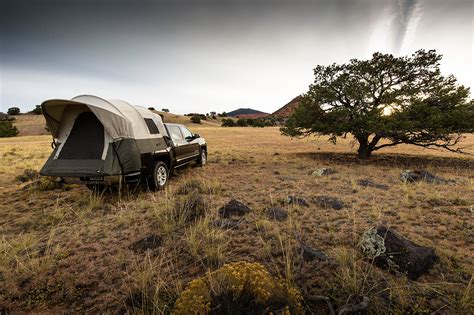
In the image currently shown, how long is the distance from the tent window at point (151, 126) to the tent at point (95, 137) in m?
0.14

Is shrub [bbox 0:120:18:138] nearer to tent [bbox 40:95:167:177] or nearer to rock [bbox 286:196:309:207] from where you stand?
tent [bbox 40:95:167:177]

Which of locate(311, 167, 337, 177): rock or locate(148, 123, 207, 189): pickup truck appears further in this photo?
locate(311, 167, 337, 177): rock

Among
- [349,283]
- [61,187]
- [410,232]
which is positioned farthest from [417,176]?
[61,187]

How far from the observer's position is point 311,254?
2949 millimetres

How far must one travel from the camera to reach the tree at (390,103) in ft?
30.6

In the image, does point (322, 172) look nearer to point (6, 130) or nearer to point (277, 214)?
point (277, 214)

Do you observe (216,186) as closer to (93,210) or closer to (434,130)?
(93,210)

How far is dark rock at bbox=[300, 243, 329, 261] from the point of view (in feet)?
9.48

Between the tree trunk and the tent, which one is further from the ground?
the tent

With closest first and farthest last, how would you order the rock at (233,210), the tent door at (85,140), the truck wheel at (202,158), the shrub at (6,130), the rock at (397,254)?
1. the rock at (397,254)
2. the rock at (233,210)
3. the tent door at (85,140)
4. the truck wheel at (202,158)
5. the shrub at (6,130)

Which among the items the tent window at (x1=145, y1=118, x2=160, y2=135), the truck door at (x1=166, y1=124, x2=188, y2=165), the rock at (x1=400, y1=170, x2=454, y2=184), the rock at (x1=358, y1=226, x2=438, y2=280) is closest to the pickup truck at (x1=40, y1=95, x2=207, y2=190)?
the tent window at (x1=145, y1=118, x2=160, y2=135)

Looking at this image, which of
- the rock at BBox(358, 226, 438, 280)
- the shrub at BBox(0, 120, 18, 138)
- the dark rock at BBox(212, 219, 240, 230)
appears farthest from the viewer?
the shrub at BBox(0, 120, 18, 138)

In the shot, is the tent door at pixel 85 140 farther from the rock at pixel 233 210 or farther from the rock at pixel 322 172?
the rock at pixel 322 172

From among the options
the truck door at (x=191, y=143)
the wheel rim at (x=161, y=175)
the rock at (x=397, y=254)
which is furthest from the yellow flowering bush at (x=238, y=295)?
the truck door at (x=191, y=143)
